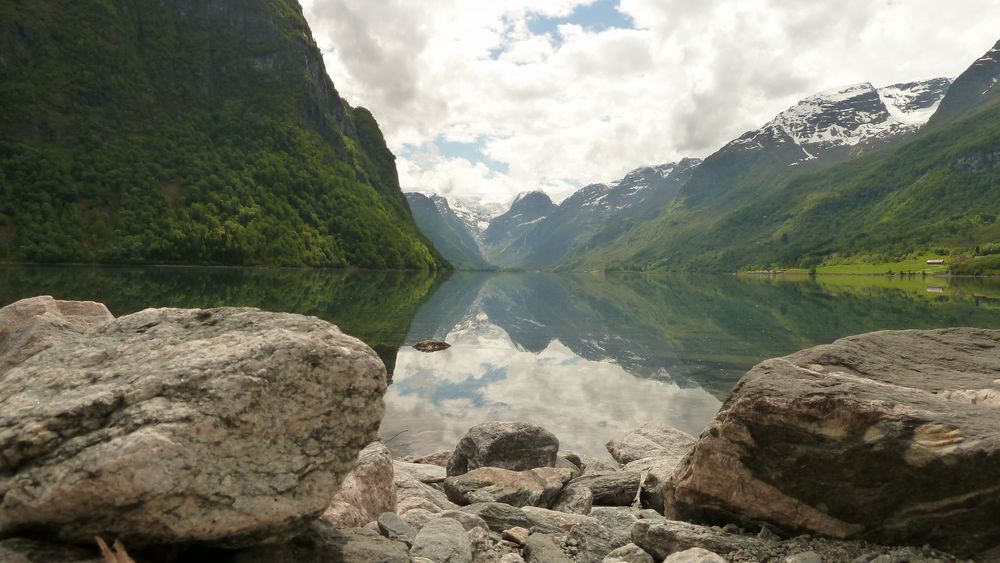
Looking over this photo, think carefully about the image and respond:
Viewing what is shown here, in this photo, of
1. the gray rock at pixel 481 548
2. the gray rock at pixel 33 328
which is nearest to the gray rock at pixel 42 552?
the gray rock at pixel 33 328

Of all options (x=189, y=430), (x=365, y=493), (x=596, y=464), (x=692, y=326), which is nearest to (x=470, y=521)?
(x=365, y=493)

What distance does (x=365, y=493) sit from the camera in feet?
37.3

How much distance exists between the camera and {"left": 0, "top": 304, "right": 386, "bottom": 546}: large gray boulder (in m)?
5.61

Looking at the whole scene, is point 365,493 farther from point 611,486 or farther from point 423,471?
point 611,486

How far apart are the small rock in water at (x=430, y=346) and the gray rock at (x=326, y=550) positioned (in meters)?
35.7

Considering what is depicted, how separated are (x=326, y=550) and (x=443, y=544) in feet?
6.54

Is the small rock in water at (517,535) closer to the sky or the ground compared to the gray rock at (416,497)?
closer to the sky

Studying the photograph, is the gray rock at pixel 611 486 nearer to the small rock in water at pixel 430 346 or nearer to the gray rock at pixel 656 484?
the gray rock at pixel 656 484

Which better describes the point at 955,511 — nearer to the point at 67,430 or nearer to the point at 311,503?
the point at 311,503

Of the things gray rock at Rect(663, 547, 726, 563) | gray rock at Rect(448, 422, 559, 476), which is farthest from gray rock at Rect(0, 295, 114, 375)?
gray rock at Rect(448, 422, 559, 476)

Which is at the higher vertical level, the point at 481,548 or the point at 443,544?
the point at 443,544

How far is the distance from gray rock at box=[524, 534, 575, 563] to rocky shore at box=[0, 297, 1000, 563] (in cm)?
7

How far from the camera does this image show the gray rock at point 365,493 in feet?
32.6

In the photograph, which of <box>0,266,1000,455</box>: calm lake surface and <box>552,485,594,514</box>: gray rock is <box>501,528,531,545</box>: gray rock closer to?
<box>552,485,594,514</box>: gray rock
